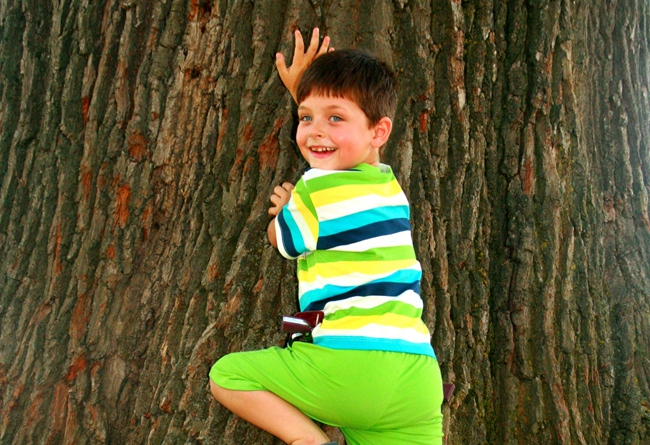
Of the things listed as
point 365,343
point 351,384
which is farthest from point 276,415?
point 365,343

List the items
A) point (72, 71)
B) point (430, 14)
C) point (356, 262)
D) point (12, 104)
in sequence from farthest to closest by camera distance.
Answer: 1. point (12, 104)
2. point (72, 71)
3. point (430, 14)
4. point (356, 262)

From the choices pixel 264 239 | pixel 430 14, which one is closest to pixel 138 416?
pixel 264 239

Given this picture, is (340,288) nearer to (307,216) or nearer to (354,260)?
(354,260)

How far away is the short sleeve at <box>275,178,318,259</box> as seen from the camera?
2.21 metres

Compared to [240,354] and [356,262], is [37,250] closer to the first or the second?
[240,354]

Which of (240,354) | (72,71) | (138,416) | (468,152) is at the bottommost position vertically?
(138,416)

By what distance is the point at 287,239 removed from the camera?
2.23m

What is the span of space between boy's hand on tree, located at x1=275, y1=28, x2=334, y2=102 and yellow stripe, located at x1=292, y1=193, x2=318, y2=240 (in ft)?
1.64

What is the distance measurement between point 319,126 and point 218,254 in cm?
69

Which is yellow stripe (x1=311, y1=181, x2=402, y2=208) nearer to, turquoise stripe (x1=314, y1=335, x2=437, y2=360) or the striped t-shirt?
the striped t-shirt

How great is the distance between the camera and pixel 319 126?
230 centimetres

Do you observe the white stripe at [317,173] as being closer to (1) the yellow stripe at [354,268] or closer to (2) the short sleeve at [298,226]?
(2) the short sleeve at [298,226]

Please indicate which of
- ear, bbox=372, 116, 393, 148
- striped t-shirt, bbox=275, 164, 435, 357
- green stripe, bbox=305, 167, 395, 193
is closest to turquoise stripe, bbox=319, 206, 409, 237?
striped t-shirt, bbox=275, 164, 435, 357

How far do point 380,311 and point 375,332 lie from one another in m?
0.08
